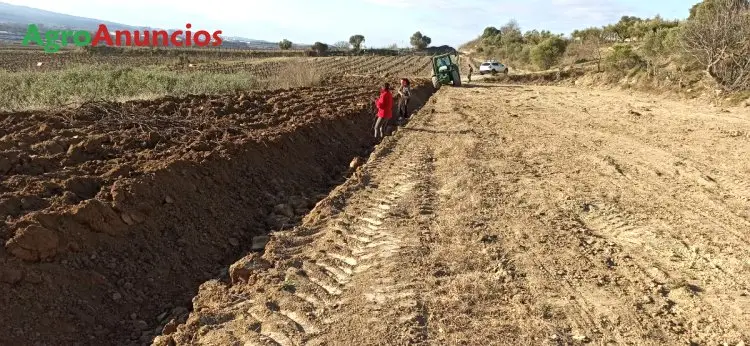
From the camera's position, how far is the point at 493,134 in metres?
12.2

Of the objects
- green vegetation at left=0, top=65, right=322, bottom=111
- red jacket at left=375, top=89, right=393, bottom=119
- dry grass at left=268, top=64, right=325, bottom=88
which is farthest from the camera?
dry grass at left=268, top=64, right=325, bottom=88

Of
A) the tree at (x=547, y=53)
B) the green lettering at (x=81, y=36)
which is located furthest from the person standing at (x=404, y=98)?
the tree at (x=547, y=53)

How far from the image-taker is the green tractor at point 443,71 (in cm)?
2594

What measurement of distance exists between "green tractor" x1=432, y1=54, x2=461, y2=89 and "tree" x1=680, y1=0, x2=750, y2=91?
10.1m

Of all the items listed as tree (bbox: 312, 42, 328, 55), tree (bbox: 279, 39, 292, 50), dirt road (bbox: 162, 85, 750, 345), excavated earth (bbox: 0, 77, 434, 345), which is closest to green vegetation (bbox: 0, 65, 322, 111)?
excavated earth (bbox: 0, 77, 434, 345)

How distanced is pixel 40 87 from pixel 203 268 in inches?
494

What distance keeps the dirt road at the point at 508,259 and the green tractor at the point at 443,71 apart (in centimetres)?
1640

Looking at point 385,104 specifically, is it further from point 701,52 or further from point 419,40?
point 419,40

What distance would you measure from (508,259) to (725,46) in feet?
59.2

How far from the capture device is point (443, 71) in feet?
85.7

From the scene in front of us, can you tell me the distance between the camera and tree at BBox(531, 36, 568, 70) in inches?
1459

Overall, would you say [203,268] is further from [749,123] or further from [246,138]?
[749,123]

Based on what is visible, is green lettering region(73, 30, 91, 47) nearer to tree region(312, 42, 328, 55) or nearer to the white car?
the white car

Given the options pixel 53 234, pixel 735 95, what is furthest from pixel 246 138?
pixel 735 95
